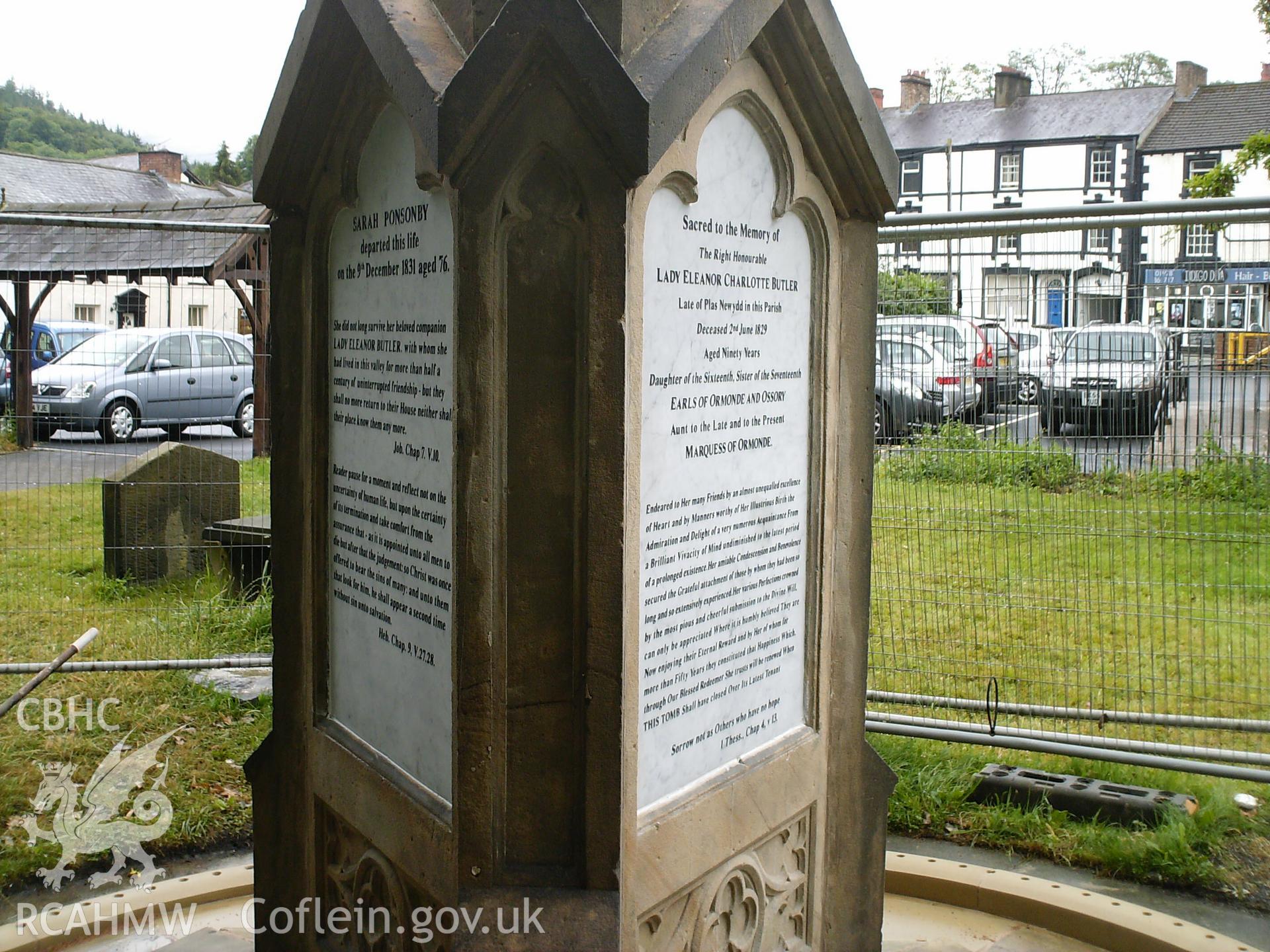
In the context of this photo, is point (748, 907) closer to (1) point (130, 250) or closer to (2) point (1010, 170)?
(1) point (130, 250)

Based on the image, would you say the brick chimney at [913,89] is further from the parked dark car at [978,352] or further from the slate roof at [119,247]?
the parked dark car at [978,352]

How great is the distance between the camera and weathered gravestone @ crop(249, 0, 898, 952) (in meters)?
2.20

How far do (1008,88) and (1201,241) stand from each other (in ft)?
161

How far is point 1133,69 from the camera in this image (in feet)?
179

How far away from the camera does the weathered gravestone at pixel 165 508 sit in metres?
6.75

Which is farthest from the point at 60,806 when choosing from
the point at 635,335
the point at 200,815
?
the point at 635,335

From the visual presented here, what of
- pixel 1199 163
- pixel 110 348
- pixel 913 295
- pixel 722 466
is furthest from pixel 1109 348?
pixel 1199 163

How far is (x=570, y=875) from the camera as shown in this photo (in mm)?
2289

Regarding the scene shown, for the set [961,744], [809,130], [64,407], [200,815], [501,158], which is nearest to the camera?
[501,158]

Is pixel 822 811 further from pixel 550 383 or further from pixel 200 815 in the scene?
pixel 200 815

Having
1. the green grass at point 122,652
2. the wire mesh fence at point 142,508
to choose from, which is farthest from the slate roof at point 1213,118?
the green grass at point 122,652

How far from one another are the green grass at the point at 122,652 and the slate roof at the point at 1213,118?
4624cm

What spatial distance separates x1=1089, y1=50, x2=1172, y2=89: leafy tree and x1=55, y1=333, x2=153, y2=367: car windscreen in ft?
181

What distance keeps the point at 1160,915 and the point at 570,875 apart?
231 centimetres
